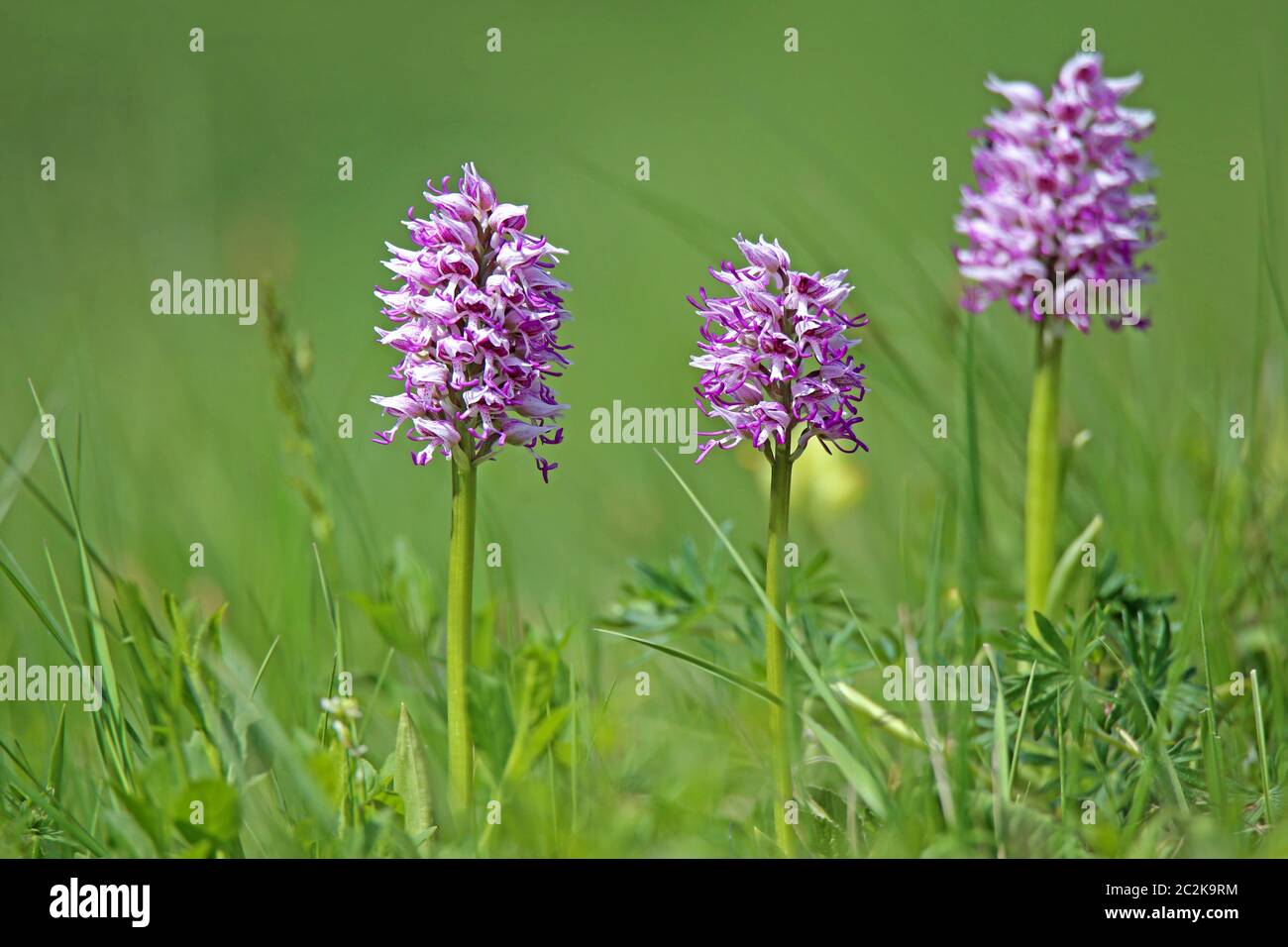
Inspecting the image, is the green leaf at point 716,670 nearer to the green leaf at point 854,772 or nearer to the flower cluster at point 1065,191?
the green leaf at point 854,772

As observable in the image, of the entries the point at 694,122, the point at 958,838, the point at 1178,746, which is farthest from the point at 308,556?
the point at 694,122

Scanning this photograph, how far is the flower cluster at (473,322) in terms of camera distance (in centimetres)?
287

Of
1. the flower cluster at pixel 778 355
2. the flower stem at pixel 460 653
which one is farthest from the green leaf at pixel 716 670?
the flower cluster at pixel 778 355

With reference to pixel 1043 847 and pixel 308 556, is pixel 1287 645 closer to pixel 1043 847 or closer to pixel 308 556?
pixel 1043 847

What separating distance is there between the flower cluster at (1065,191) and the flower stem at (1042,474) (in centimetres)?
11

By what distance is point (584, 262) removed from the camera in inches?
412

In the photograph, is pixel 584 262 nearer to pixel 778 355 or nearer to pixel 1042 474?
pixel 1042 474

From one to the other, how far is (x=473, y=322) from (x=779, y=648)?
996mm

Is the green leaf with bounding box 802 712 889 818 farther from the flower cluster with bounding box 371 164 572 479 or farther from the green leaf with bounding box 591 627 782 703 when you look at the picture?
the flower cluster with bounding box 371 164 572 479

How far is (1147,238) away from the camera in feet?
11.8

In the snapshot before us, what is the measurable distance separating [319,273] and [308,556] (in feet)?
22.1

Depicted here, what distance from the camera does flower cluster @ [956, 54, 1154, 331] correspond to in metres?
3.54

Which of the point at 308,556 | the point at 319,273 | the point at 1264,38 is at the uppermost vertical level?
the point at 319,273

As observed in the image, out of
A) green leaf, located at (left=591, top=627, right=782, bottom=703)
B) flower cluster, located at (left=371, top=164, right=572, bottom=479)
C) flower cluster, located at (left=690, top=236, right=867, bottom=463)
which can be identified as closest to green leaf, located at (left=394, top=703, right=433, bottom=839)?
green leaf, located at (left=591, top=627, right=782, bottom=703)
